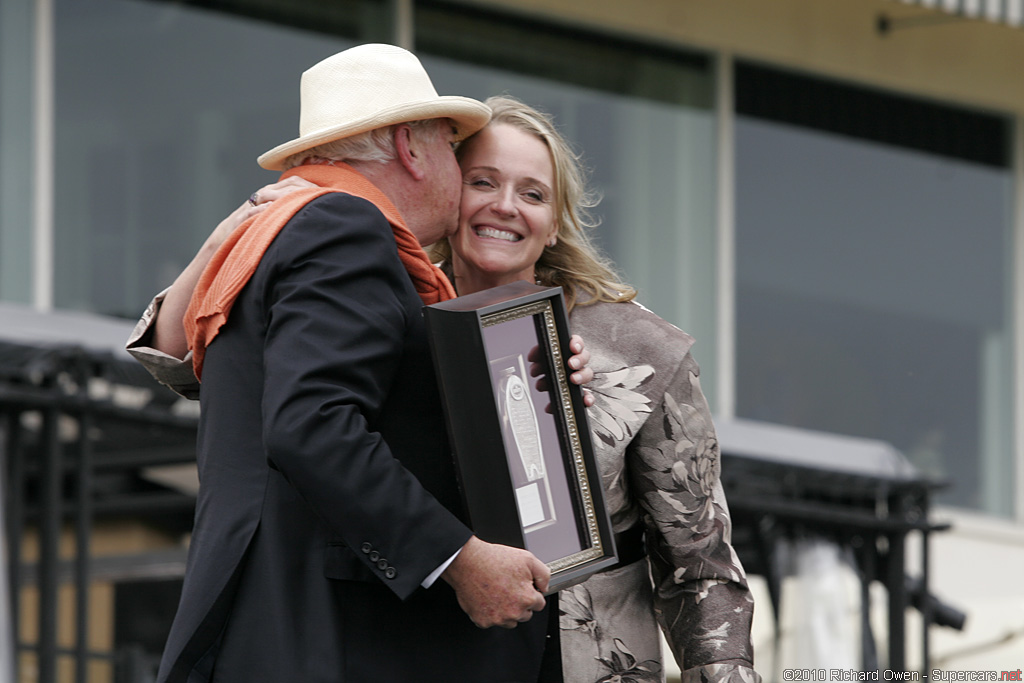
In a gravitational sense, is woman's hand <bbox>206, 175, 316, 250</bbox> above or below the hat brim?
below

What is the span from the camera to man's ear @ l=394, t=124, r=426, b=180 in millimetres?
2207

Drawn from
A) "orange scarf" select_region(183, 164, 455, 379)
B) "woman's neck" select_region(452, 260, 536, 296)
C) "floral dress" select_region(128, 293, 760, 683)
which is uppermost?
"orange scarf" select_region(183, 164, 455, 379)

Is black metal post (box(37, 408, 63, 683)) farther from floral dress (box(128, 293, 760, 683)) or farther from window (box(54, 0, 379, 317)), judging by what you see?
window (box(54, 0, 379, 317))

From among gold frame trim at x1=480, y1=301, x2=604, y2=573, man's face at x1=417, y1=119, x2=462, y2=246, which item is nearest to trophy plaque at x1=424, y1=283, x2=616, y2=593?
gold frame trim at x1=480, y1=301, x2=604, y2=573

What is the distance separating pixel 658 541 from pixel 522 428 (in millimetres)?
600

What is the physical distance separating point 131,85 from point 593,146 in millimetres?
2801

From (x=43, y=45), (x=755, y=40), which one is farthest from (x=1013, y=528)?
(x=43, y=45)

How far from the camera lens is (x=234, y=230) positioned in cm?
212

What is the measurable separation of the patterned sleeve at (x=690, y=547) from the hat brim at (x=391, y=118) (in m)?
0.64

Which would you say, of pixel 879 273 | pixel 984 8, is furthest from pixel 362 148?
pixel 879 273

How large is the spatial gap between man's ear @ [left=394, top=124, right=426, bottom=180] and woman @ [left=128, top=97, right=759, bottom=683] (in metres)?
0.37

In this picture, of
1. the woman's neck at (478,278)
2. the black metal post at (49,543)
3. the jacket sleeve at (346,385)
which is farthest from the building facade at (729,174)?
the jacket sleeve at (346,385)

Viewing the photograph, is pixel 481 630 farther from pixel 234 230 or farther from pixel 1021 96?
pixel 1021 96

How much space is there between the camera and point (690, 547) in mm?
2477
